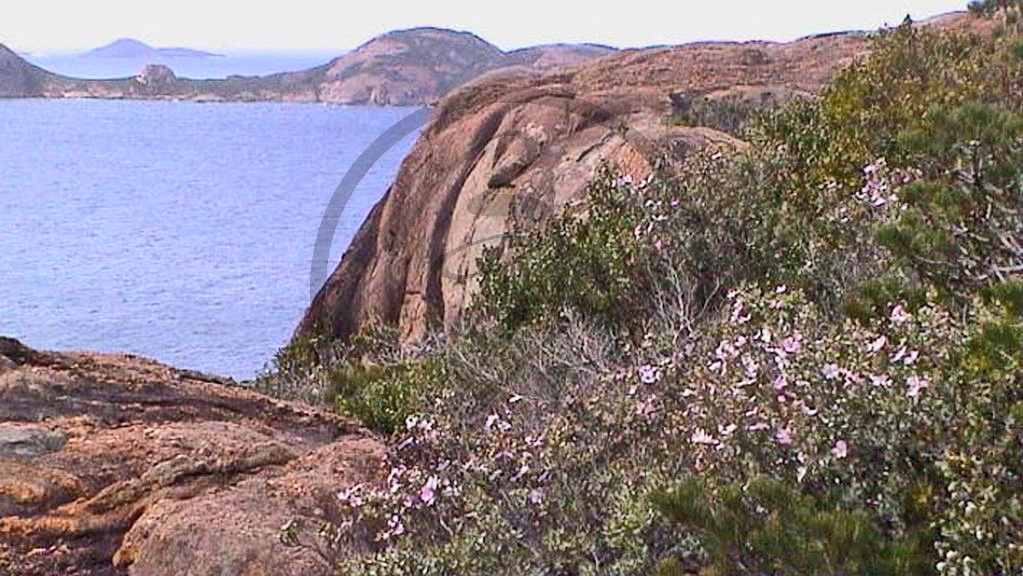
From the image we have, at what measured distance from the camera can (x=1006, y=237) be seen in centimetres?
514

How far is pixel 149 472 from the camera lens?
6109 millimetres

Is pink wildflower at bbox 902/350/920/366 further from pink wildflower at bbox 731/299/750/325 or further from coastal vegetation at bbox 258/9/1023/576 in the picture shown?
pink wildflower at bbox 731/299/750/325

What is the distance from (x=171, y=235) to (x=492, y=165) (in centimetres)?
4015

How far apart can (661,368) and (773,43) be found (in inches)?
1296

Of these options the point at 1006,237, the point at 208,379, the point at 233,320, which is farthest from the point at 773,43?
the point at 1006,237

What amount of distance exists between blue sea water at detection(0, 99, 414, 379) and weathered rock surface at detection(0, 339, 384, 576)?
11.4m

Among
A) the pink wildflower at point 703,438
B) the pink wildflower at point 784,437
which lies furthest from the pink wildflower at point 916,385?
the pink wildflower at point 703,438

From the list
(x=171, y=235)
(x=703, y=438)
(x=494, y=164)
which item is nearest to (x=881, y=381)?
(x=703, y=438)

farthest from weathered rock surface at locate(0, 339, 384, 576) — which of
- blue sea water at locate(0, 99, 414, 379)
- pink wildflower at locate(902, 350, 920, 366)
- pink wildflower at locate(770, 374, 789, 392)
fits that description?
blue sea water at locate(0, 99, 414, 379)

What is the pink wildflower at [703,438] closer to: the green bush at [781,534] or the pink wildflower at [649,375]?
the green bush at [781,534]

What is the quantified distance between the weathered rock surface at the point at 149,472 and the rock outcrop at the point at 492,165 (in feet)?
25.8

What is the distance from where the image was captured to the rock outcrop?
1669cm

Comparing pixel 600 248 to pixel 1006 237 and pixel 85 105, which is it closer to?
pixel 1006 237

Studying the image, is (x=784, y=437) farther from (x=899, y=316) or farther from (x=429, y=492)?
(x=429, y=492)
